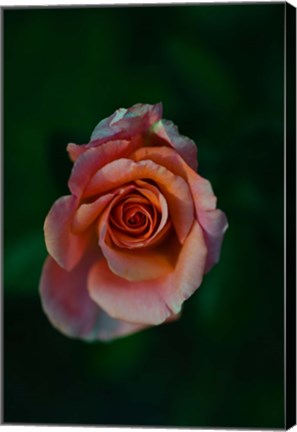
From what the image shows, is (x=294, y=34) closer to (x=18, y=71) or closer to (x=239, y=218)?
(x=239, y=218)

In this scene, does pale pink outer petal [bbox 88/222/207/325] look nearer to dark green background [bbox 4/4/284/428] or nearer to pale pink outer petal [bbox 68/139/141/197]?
dark green background [bbox 4/4/284/428]

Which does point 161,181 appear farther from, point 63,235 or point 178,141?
point 63,235

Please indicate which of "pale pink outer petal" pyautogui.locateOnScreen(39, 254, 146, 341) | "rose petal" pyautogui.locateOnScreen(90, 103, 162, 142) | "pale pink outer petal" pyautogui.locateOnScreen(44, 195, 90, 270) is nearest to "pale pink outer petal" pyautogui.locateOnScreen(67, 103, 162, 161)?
"rose petal" pyautogui.locateOnScreen(90, 103, 162, 142)

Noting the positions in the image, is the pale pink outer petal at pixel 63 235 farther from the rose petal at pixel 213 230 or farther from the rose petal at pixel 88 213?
the rose petal at pixel 213 230

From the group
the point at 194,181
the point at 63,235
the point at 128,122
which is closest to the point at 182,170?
the point at 194,181

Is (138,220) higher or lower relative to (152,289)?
higher

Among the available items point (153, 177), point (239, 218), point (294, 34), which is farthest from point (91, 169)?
point (294, 34)
